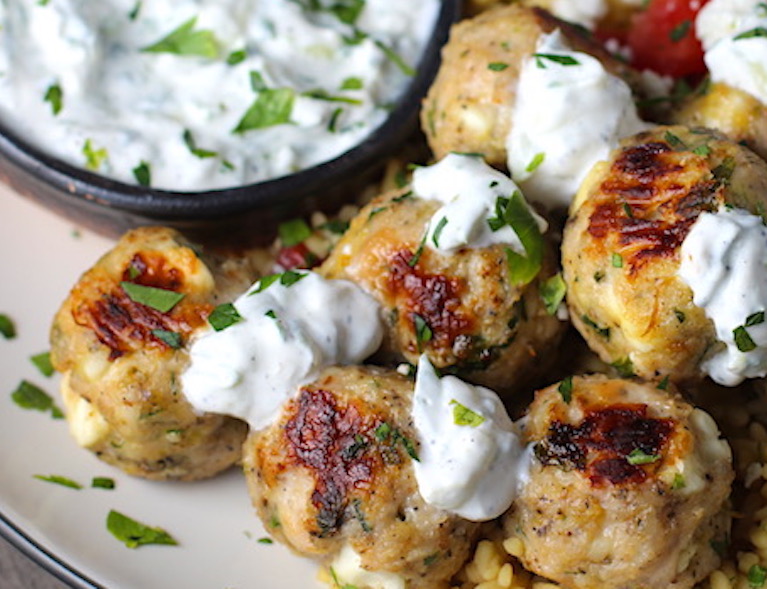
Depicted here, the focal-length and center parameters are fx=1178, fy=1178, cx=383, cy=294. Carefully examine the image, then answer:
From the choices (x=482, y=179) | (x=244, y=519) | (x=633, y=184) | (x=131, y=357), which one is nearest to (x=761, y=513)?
(x=633, y=184)

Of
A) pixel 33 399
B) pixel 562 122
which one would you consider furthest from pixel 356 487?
pixel 33 399

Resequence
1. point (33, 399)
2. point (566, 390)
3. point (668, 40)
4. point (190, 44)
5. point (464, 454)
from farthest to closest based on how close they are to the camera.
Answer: point (668, 40) → point (190, 44) → point (33, 399) → point (566, 390) → point (464, 454)

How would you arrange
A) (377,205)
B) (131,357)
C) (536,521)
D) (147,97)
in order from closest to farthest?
(536,521) < (131,357) < (377,205) < (147,97)

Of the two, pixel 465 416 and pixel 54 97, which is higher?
pixel 54 97

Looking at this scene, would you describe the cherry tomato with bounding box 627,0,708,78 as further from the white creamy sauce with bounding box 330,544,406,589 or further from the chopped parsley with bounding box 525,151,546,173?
the white creamy sauce with bounding box 330,544,406,589

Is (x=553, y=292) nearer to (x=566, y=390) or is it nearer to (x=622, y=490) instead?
(x=566, y=390)

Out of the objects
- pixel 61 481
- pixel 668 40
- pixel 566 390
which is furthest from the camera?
pixel 668 40

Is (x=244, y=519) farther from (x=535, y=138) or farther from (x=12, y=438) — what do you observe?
(x=535, y=138)
